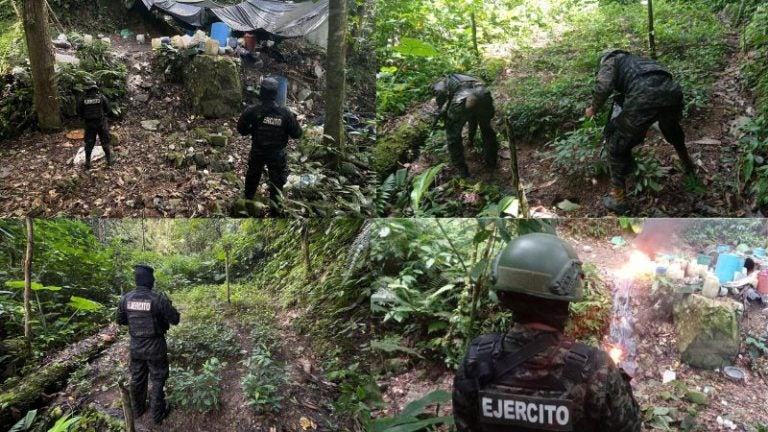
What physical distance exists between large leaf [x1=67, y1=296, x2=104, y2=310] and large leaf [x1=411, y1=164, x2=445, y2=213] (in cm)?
170

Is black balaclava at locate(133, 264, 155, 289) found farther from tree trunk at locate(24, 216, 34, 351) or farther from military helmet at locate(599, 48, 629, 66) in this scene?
military helmet at locate(599, 48, 629, 66)

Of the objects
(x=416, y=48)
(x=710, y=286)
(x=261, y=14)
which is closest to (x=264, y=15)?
(x=261, y=14)

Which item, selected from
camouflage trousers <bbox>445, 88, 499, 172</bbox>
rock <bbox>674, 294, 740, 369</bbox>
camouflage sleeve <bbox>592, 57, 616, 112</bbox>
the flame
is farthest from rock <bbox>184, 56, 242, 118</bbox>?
rock <bbox>674, 294, 740, 369</bbox>

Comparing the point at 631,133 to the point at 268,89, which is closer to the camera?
the point at 631,133

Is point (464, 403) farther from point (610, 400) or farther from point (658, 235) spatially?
point (658, 235)

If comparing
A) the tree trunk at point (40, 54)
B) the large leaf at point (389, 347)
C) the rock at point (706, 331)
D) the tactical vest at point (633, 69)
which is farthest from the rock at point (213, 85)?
the rock at point (706, 331)

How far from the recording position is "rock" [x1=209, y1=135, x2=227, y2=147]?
2.82 meters

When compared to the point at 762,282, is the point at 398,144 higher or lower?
higher

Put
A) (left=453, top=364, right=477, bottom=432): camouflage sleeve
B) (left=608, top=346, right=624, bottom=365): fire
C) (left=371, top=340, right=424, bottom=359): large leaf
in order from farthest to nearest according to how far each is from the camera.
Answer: (left=371, top=340, right=424, bottom=359): large leaf < (left=608, top=346, right=624, bottom=365): fire < (left=453, top=364, right=477, bottom=432): camouflage sleeve

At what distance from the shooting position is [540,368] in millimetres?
1753

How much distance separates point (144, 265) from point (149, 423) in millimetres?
777

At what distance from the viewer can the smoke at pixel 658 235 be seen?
8.02 ft

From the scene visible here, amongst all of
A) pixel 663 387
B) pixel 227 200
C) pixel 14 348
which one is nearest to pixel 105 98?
pixel 227 200

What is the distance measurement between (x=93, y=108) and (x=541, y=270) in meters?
2.43
